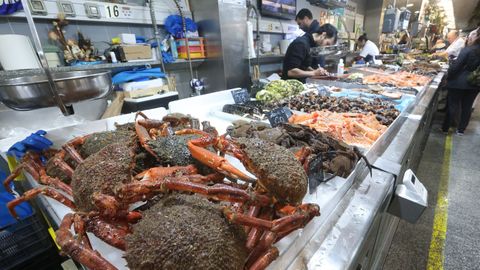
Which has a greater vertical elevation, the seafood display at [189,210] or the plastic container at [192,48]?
the plastic container at [192,48]

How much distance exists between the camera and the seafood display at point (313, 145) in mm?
999

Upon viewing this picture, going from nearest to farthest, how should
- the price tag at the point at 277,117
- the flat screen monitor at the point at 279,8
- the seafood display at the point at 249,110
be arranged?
1. the price tag at the point at 277,117
2. the seafood display at the point at 249,110
3. the flat screen monitor at the point at 279,8

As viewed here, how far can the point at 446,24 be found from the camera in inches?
523

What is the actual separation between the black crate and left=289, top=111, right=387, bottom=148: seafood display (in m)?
1.87

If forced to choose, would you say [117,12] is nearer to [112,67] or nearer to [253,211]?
[112,67]

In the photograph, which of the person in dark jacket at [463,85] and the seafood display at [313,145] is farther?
the person in dark jacket at [463,85]

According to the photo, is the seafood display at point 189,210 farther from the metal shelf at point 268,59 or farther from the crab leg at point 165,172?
the metal shelf at point 268,59

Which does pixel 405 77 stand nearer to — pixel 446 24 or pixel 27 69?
pixel 27 69

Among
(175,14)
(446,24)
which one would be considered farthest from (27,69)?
(446,24)

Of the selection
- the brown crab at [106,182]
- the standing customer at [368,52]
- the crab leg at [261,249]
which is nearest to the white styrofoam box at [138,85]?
the brown crab at [106,182]

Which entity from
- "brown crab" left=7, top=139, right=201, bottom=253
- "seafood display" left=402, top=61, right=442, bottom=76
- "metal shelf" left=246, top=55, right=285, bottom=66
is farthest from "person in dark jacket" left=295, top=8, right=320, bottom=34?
"brown crab" left=7, top=139, right=201, bottom=253

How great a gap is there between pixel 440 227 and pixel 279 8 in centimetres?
478

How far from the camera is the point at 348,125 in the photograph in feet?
5.40

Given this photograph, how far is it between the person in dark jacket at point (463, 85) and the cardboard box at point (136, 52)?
16.4 feet
